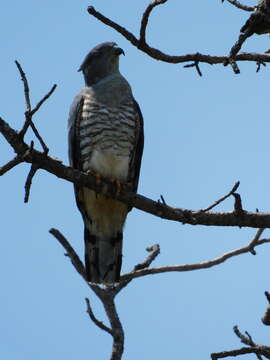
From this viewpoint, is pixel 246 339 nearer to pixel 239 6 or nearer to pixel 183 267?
pixel 183 267

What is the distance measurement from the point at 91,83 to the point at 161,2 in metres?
2.63

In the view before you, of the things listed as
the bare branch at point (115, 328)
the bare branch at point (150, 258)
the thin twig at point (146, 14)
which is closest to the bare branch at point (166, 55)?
the thin twig at point (146, 14)

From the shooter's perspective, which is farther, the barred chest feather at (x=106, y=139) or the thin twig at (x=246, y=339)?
the barred chest feather at (x=106, y=139)

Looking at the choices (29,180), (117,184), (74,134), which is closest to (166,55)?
(29,180)

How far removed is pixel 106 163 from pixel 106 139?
8.8 inches

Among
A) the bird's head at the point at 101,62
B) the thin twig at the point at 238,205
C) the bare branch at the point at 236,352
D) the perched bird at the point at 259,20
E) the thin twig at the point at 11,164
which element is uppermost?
the bird's head at the point at 101,62

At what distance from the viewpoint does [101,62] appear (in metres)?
6.70

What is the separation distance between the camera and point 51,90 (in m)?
3.53

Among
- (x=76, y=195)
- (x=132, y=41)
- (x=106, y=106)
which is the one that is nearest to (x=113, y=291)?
(x=76, y=195)

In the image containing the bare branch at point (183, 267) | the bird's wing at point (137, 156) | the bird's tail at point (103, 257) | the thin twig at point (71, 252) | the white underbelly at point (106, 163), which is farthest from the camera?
the bird's wing at point (137, 156)

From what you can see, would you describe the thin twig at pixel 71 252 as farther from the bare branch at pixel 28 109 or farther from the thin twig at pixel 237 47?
the thin twig at pixel 237 47

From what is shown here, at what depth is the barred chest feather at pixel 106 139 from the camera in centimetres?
562

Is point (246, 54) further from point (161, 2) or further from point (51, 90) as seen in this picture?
point (51, 90)

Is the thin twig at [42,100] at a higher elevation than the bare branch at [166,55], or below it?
below
